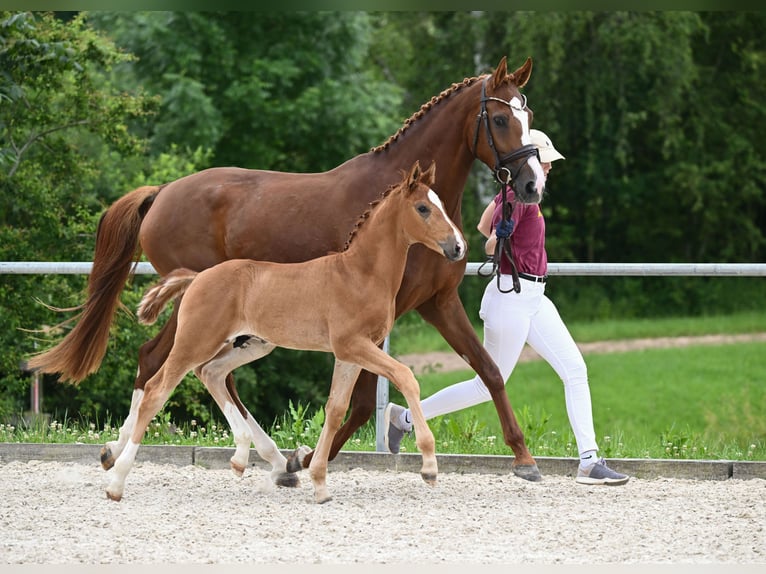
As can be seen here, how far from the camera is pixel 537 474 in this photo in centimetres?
588

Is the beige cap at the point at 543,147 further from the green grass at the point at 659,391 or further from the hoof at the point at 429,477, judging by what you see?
the green grass at the point at 659,391

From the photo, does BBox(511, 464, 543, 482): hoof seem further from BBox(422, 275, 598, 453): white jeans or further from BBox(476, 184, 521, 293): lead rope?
BBox(476, 184, 521, 293): lead rope

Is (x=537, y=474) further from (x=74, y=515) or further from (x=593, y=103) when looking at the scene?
(x=593, y=103)

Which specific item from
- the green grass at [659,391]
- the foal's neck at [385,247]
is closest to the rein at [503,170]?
the foal's neck at [385,247]

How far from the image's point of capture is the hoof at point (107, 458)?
602 cm

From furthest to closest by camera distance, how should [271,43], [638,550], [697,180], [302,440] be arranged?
1. [697,180]
2. [271,43]
3. [302,440]
4. [638,550]

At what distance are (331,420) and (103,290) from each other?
6.05ft

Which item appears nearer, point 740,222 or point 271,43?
point 271,43

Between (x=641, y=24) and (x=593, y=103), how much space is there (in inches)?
77.3

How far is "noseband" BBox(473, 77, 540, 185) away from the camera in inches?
219

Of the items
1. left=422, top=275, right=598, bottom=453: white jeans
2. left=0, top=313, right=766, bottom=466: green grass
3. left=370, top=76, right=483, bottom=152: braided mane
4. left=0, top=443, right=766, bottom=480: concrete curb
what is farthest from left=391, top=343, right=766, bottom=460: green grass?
left=370, top=76, right=483, bottom=152: braided mane

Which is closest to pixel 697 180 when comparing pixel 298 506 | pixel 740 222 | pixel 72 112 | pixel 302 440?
pixel 740 222

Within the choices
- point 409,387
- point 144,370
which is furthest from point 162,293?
point 409,387

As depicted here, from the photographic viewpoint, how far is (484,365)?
5895 millimetres
